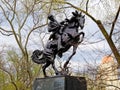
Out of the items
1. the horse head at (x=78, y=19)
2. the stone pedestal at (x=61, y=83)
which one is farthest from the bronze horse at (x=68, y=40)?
the stone pedestal at (x=61, y=83)

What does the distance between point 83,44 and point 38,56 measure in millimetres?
1599

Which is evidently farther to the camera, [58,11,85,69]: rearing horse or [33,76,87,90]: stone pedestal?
[58,11,85,69]: rearing horse

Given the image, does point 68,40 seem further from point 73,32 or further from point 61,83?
point 61,83

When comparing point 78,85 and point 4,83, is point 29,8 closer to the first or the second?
point 4,83

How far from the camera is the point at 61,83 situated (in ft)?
27.9

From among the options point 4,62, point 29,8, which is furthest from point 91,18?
point 4,62

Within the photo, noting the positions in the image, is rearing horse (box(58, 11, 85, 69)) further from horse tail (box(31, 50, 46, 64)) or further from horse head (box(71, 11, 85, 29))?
horse tail (box(31, 50, 46, 64))

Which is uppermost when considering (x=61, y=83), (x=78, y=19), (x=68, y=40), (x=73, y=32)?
(x=78, y=19)

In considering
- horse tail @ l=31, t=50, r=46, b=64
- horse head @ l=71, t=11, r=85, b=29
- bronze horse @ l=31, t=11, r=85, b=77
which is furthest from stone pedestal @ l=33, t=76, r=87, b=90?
horse head @ l=71, t=11, r=85, b=29

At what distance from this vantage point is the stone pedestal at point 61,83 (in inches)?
335

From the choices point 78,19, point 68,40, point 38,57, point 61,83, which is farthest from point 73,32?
point 61,83

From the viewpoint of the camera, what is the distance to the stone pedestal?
8.50 m

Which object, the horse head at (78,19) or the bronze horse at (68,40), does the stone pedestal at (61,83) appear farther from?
the horse head at (78,19)

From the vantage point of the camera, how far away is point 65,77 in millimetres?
8492
